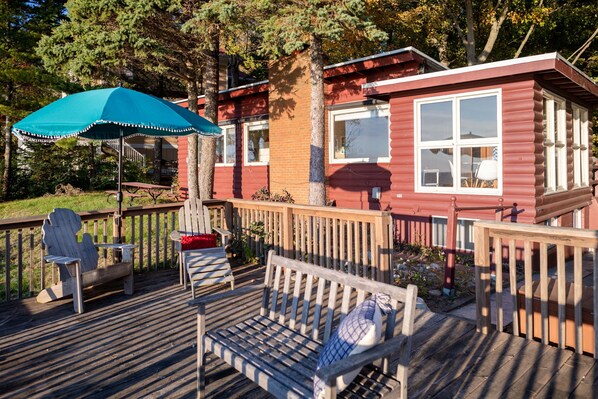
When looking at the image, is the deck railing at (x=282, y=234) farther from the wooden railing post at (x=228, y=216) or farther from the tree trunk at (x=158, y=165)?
the tree trunk at (x=158, y=165)

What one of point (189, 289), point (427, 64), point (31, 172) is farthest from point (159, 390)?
point (31, 172)

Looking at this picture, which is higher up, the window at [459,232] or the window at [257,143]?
the window at [257,143]

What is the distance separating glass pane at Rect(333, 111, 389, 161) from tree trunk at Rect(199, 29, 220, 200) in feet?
10.3

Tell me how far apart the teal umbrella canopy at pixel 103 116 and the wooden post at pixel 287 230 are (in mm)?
1498

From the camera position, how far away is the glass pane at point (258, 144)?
12531 millimetres

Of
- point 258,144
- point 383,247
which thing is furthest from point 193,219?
point 258,144

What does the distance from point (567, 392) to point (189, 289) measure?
404cm

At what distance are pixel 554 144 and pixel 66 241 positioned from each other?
27.5ft

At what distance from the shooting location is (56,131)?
4.33 meters

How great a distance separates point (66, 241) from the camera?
4734 millimetres

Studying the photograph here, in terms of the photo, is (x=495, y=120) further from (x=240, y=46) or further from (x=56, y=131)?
(x=56, y=131)

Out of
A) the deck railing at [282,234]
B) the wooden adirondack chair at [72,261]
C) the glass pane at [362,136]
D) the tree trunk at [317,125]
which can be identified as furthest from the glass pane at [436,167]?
the wooden adirondack chair at [72,261]

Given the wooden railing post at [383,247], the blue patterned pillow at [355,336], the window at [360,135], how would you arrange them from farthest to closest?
the window at [360,135], the wooden railing post at [383,247], the blue patterned pillow at [355,336]

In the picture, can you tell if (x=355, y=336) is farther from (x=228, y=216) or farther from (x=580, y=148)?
(x=580, y=148)
